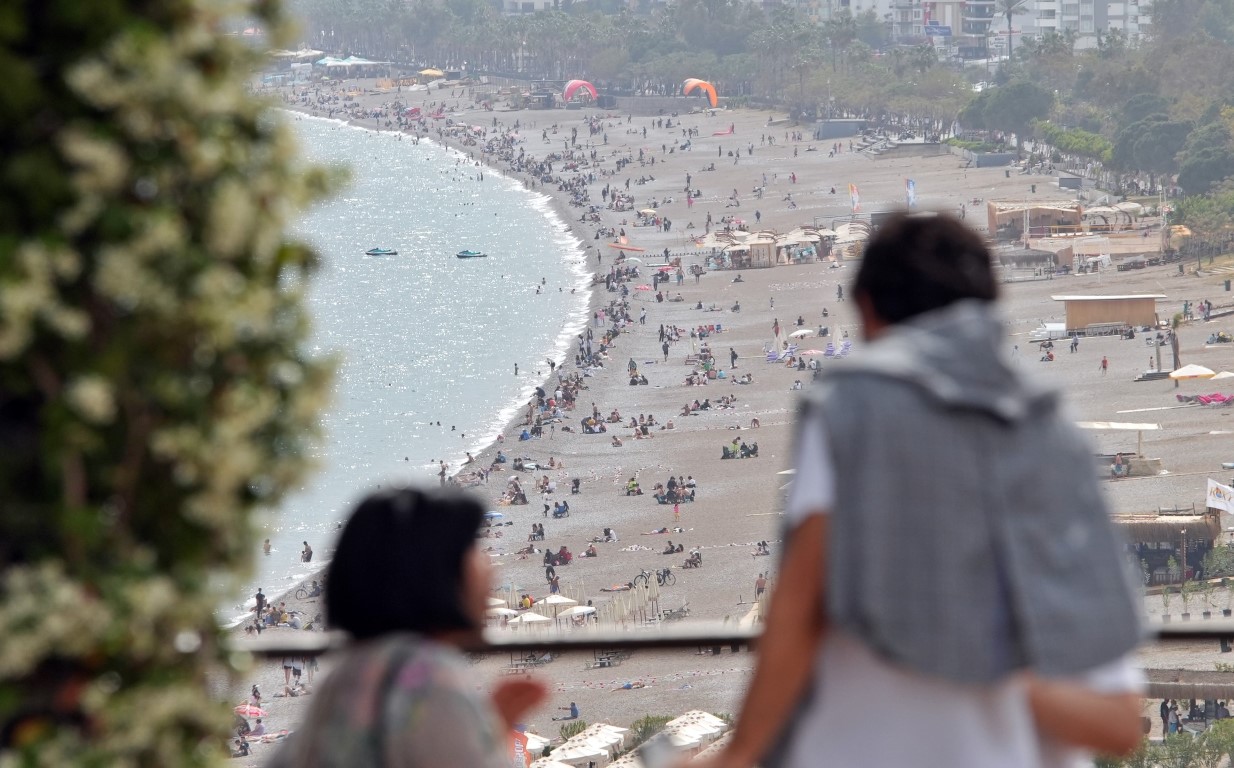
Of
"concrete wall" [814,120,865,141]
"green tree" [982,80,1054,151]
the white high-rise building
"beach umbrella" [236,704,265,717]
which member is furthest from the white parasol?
the white high-rise building

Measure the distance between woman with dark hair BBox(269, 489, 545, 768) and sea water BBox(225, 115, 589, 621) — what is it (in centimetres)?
1607

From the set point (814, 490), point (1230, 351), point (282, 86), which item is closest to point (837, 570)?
point (814, 490)

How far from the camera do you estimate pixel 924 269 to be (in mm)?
1615

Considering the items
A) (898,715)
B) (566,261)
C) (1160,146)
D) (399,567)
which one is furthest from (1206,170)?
(399,567)

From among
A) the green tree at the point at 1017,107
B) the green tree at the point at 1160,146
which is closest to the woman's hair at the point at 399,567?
the green tree at the point at 1160,146

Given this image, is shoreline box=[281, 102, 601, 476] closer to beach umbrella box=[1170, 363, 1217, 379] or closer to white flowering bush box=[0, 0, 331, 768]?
white flowering bush box=[0, 0, 331, 768]

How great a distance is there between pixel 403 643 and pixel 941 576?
518 mm

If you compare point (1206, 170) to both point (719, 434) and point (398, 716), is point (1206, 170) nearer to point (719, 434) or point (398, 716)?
point (719, 434)

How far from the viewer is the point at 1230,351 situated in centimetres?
2958

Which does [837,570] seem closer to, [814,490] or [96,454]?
[814,490]

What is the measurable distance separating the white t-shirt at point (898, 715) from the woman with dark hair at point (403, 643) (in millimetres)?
323

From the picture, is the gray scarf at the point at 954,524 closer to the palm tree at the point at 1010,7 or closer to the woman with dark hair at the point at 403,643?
the woman with dark hair at the point at 403,643

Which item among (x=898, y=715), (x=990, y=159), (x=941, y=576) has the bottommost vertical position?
(x=898, y=715)

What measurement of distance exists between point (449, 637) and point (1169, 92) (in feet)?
206
